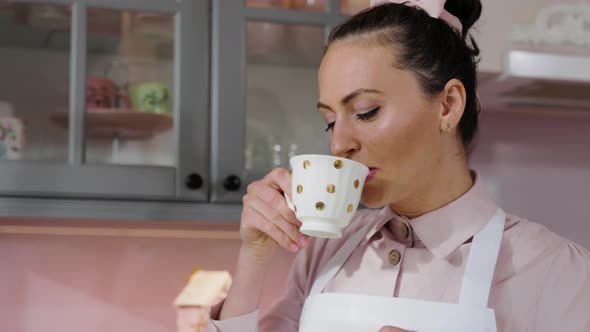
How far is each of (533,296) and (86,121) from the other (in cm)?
96

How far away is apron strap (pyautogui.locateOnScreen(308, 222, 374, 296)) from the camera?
122 centimetres

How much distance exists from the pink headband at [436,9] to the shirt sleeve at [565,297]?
0.38m

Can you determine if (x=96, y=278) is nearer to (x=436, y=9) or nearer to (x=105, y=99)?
(x=105, y=99)

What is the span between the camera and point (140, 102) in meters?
1.66

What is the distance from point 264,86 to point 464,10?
57 centimetres

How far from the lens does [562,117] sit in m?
2.15

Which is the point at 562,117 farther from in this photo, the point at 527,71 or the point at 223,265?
the point at 223,265

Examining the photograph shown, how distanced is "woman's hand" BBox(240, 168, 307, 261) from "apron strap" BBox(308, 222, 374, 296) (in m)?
0.12

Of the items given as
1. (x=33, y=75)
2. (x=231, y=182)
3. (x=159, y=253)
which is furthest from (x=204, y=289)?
(x=33, y=75)

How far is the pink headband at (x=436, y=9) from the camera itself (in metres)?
1.15

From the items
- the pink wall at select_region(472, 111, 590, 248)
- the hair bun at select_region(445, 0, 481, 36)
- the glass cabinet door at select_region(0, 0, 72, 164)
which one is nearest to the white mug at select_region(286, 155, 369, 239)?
the hair bun at select_region(445, 0, 481, 36)

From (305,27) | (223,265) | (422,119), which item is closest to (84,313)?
(223,265)

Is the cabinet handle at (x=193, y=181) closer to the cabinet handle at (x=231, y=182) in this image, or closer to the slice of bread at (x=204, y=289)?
the cabinet handle at (x=231, y=182)

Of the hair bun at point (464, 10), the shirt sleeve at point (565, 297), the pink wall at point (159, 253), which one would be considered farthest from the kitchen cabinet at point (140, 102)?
the shirt sleeve at point (565, 297)
